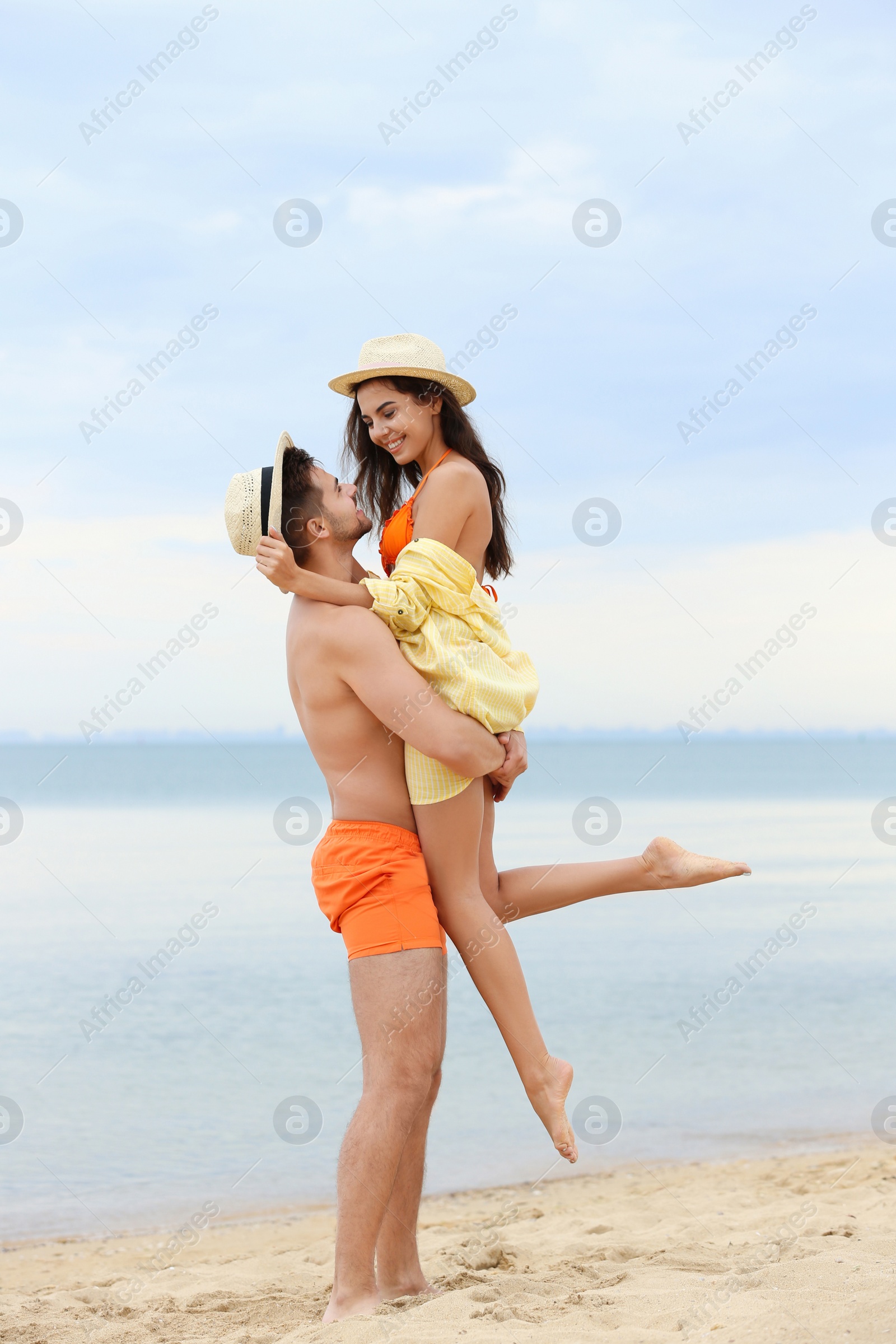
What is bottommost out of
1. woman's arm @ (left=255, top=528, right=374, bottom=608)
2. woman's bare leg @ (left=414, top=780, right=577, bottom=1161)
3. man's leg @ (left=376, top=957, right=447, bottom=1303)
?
man's leg @ (left=376, top=957, right=447, bottom=1303)

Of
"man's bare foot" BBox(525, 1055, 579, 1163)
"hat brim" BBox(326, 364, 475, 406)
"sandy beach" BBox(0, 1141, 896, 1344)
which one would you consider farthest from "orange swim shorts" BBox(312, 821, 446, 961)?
"hat brim" BBox(326, 364, 475, 406)

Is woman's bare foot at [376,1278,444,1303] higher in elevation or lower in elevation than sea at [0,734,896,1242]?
lower

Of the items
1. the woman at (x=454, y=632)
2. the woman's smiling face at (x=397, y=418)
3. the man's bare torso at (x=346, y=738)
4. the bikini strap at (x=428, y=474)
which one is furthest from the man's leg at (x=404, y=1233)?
the woman's smiling face at (x=397, y=418)

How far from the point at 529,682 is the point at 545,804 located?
3690 centimetres

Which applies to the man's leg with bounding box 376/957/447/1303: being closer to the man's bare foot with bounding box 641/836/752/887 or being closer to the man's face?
the man's bare foot with bounding box 641/836/752/887

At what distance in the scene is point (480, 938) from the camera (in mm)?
3473

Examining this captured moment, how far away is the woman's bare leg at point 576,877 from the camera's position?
3664 millimetres

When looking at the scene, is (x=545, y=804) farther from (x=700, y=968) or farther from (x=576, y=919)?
(x=700, y=968)

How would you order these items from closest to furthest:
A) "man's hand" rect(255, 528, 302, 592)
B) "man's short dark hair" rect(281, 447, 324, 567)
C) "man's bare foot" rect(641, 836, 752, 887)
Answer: "man's hand" rect(255, 528, 302, 592), "man's short dark hair" rect(281, 447, 324, 567), "man's bare foot" rect(641, 836, 752, 887)

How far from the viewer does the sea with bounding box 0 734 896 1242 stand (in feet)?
21.0

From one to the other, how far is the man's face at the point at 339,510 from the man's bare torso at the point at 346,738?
264mm

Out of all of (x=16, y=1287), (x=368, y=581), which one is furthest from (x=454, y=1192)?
(x=368, y=581)

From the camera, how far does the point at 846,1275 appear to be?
10.1ft

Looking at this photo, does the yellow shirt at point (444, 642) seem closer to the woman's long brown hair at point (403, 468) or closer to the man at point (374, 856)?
the man at point (374, 856)
